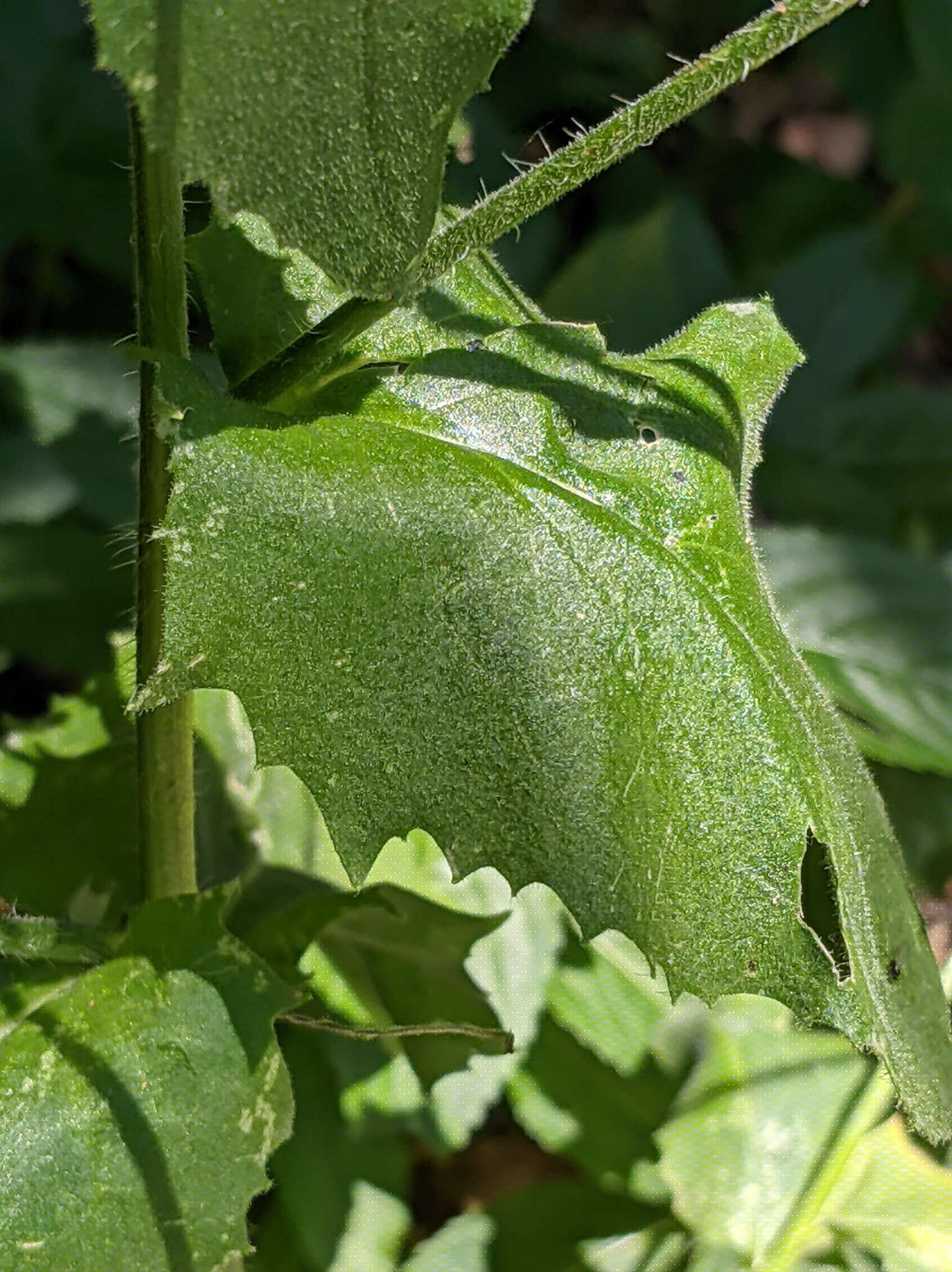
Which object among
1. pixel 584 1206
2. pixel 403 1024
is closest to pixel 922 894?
pixel 584 1206

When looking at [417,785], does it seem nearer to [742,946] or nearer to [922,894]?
[742,946]

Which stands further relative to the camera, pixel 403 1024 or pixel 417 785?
pixel 403 1024

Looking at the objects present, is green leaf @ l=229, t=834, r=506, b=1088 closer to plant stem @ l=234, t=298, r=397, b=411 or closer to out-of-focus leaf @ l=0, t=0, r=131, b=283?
plant stem @ l=234, t=298, r=397, b=411

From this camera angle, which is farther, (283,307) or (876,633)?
(876,633)

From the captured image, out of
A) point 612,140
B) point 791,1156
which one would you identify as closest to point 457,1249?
point 791,1156

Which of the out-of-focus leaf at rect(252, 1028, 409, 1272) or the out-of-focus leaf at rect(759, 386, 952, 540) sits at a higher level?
the out-of-focus leaf at rect(759, 386, 952, 540)

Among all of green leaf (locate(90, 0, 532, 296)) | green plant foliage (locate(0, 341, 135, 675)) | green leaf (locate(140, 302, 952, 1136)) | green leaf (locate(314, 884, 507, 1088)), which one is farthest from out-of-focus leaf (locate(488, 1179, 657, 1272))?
green leaf (locate(90, 0, 532, 296))

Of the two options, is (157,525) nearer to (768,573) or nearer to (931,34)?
(768,573)
